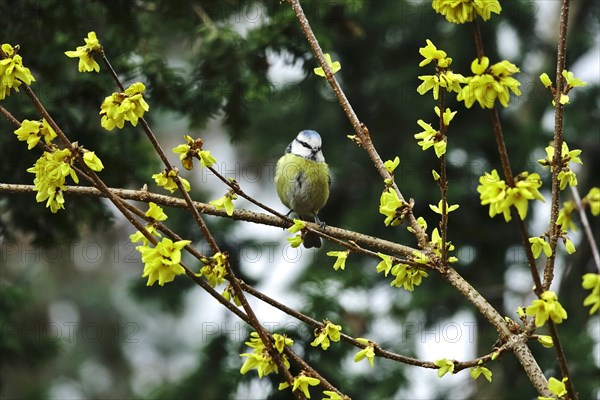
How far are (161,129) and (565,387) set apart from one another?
9.85 meters

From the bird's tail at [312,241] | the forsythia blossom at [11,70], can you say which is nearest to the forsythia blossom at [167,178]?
the forsythia blossom at [11,70]

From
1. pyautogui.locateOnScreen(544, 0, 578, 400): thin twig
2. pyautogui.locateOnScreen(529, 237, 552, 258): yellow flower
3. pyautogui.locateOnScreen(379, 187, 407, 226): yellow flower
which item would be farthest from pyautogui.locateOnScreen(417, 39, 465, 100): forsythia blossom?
pyautogui.locateOnScreen(529, 237, 552, 258): yellow flower

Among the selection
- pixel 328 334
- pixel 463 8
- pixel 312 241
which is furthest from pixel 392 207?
pixel 312 241

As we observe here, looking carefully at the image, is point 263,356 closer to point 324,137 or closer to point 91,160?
point 91,160

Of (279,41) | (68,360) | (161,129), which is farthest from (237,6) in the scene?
(161,129)

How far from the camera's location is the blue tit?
4.82 meters

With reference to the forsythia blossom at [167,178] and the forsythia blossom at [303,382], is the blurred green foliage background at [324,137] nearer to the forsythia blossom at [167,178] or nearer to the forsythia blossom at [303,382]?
the forsythia blossom at [167,178]

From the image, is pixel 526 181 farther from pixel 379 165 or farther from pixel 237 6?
pixel 237 6

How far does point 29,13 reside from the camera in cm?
372

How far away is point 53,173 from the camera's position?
222 centimetres

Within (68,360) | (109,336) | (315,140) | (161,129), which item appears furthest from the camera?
(161,129)

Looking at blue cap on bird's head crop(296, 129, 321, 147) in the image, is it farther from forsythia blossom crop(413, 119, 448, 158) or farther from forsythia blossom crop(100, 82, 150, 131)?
forsythia blossom crop(100, 82, 150, 131)

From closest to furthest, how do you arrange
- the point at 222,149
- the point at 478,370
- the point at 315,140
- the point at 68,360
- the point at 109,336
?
the point at 478,370, the point at 315,140, the point at 68,360, the point at 109,336, the point at 222,149

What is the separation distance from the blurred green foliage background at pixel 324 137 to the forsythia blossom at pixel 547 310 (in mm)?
2079
